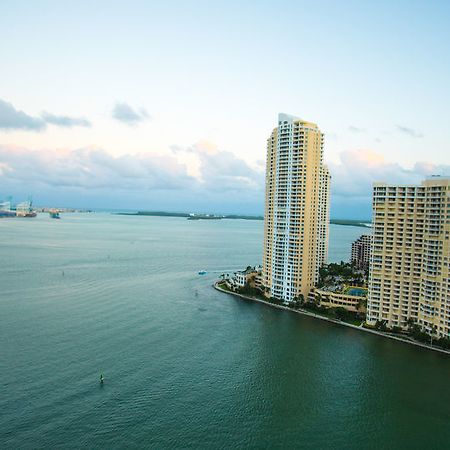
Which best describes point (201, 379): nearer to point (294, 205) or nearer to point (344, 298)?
point (344, 298)

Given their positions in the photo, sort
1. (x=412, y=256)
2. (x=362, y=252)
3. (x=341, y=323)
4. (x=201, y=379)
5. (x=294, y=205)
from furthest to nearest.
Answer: (x=362, y=252) → (x=294, y=205) → (x=341, y=323) → (x=412, y=256) → (x=201, y=379)

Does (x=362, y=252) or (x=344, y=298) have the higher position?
(x=362, y=252)

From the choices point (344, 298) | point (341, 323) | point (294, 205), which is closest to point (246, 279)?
point (294, 205)

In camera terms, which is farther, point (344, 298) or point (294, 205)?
point (294, 205)

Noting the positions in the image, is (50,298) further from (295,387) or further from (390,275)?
(390,275)

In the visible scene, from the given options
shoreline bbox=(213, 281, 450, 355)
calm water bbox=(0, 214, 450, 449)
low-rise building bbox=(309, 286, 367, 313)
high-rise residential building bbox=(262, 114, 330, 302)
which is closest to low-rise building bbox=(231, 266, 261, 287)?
shoreline bbox=(213, 281, 450, 355)

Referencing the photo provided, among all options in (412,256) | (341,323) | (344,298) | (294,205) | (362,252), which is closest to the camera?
(412,256)

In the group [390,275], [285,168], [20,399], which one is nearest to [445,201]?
[390,275]

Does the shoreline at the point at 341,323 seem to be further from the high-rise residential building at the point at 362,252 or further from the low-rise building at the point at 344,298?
the high-rise residential building at the point at 362,252
